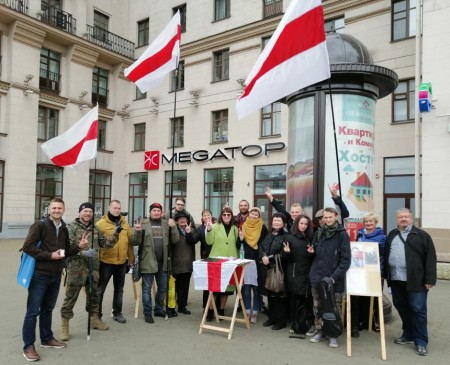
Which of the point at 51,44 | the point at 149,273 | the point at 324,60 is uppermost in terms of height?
the point at 51,44

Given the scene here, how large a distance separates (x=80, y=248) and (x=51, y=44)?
72.7 ft

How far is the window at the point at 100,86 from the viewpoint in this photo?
26641mm

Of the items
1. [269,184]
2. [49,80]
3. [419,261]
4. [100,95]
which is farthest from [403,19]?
[49,80]

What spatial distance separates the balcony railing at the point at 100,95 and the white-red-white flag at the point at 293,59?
22637mm

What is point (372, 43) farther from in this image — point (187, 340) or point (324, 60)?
point (187, 340)

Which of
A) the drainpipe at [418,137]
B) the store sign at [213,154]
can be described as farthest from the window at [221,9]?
the drainpipe at [418,137]

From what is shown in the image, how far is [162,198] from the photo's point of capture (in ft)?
84.9

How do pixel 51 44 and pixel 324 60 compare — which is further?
pixel 51 44

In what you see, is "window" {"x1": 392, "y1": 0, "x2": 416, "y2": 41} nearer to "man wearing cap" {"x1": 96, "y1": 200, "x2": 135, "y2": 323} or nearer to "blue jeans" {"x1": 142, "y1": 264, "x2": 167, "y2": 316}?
"blue jeans" {"x1": 142, "y1": 264, "x2": 167, "y2": 316}

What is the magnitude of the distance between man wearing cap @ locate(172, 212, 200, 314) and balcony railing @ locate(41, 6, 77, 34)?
21.0 metres

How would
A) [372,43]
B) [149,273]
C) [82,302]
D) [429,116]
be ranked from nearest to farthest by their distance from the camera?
[149,273] → [82,302] → [429,116] → [372,43]

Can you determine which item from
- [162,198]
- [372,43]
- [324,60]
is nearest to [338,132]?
[324,60]

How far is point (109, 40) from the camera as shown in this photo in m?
27.4

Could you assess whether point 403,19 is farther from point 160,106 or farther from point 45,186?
point 45,186
